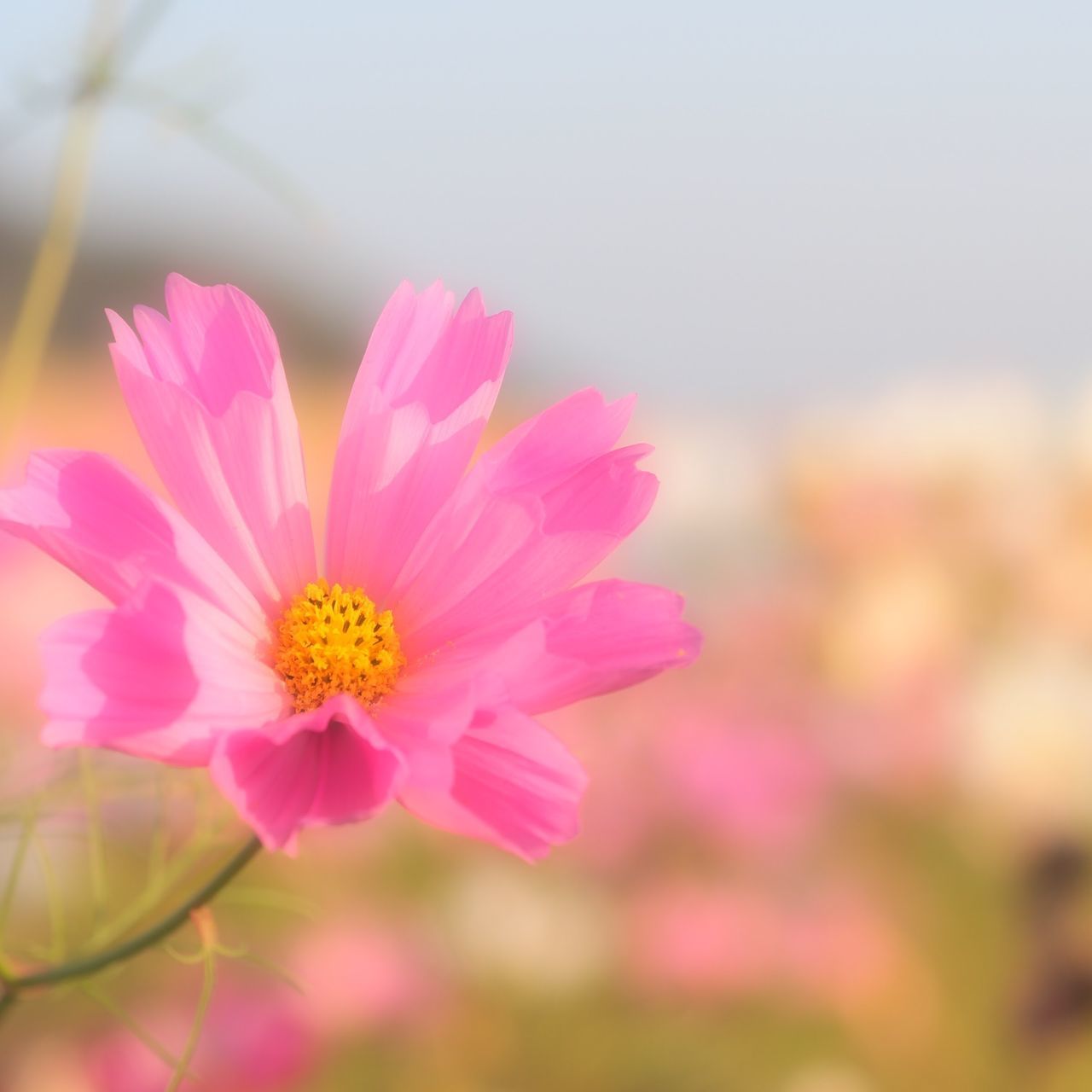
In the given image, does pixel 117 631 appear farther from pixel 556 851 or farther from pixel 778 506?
pixel 778 506

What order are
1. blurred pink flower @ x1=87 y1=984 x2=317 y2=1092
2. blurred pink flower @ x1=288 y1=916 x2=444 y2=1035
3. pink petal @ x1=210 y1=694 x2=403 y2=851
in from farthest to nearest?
blurred pink flower @ x1=288 y1=916 x2=444 y2=1035 → blurred pink flower @ x1=87 y1=984 x2=317 y2=1092 → pink petal @ x1=210 y1=694 x2=403 y2=851

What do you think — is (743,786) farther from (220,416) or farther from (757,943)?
(220,416)

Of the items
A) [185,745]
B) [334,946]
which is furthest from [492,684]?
[334,946]

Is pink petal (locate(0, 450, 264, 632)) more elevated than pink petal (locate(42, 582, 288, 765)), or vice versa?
pink petal (locate(0, 450, 264, 632))

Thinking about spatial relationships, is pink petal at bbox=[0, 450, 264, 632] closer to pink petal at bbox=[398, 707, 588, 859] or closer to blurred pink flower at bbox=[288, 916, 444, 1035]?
pink petal at bbox=[398, 707, 588, 859]

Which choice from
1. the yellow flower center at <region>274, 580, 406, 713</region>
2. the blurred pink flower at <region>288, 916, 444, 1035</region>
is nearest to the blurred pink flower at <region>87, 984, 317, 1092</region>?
the blurred pink flower at <region>288, 916, 444, 1035</region>

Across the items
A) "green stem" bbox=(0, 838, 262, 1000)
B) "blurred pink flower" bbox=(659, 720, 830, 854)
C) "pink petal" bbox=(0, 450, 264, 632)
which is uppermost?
"pink petal" bbox=(0, 450, 264, 632)

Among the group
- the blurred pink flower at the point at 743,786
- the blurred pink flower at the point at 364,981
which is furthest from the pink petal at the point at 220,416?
the blurred pink flower at the point at 743,786
